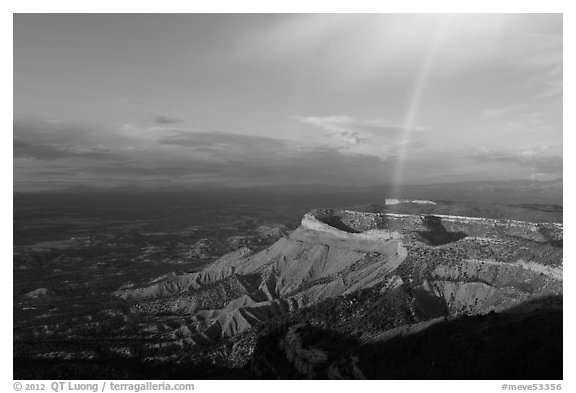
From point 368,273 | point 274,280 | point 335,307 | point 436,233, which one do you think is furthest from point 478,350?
point 436,233

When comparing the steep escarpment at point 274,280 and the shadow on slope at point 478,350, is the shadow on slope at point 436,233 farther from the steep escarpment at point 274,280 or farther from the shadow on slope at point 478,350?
the shadow on slope at point 478,350

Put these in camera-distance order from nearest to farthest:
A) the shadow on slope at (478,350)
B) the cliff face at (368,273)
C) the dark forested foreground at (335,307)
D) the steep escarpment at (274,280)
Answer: the shadow on slope at (478,350)
the dark forested foreground at (335,307)
the cliff face at (368,273)
the steep escarpment at (274,280)

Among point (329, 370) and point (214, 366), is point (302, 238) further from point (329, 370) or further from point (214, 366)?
point (329, 370)

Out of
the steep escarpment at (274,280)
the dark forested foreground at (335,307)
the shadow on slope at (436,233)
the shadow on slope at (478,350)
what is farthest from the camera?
the shadow on slope at (436,233)

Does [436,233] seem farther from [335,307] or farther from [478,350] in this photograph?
[478,350]

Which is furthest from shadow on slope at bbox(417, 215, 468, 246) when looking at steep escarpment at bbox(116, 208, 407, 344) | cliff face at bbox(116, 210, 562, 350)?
steep escarpment at bbox(116, 208, 407, 344)

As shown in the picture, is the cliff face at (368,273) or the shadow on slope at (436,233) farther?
the shadow on slope at (436,233)

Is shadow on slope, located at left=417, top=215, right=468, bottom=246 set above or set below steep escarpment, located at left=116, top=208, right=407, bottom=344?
above

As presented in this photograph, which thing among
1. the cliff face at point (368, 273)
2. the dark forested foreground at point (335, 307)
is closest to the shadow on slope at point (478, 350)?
the dark forested foreground at point (335, 307)

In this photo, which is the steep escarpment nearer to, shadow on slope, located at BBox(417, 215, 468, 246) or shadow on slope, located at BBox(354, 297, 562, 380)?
shadow on slope, located at BBox(417, 215, 468, 246)
